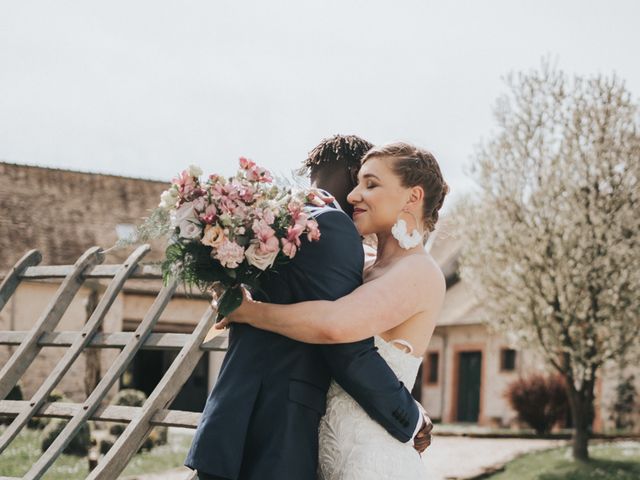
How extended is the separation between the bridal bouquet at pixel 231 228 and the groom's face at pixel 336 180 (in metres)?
0.46

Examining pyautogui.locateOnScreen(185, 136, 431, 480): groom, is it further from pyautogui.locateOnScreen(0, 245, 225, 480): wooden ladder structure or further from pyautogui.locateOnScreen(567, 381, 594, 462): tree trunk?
pyautogui.locateOnScreen(567, 381, 594, 462): tree trunk

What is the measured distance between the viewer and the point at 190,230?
3.22m

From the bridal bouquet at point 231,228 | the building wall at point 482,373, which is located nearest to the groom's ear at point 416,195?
the bridal bouquet at point 231,228

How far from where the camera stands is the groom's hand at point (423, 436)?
362 cm

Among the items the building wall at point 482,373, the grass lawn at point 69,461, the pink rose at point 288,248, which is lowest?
the building wall at point 482,373

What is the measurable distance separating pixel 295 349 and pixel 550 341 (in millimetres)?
14339

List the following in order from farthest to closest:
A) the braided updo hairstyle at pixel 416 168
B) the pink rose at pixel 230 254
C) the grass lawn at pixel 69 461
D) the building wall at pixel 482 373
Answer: the building wall at pixel 482 373 → the grass lawn at pixel 69 461 → the braided updo hairstyle at pixel 416 168 → the pink rose at pixel 230 254

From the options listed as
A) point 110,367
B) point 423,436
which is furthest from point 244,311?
point 110,367

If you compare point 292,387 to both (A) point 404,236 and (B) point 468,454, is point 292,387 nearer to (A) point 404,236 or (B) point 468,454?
(A) point 404,236

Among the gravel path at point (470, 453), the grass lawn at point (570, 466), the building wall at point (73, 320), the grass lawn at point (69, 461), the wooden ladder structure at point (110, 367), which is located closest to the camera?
the wooden ladder structure at point (110, 367)

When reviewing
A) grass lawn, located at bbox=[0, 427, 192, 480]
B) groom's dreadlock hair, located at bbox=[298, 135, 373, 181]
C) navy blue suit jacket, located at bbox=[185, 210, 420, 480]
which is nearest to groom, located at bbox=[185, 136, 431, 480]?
navy blue suit jacket, located at bbox=[185, 210, 420, 480]

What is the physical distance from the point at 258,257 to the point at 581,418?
14.3m

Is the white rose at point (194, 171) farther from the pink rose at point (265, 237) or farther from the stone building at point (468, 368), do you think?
the stone building at point (468, 368)

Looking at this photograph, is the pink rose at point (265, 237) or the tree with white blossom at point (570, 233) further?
the tree with white blossom at point (570, 233)
